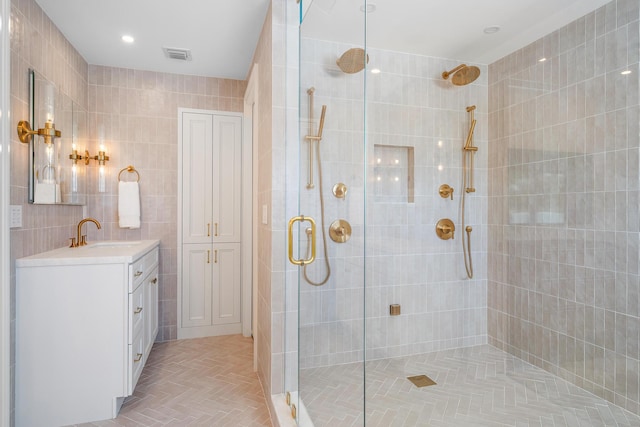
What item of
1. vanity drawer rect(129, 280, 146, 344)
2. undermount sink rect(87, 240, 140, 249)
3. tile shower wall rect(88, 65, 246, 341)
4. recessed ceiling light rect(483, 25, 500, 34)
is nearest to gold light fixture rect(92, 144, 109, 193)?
tile shower wall rect(88, 65, 246, 341)

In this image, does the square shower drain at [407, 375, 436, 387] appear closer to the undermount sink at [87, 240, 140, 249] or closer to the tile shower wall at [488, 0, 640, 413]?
the tile shower wall at [488, 0, 640, 413]

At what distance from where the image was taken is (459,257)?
1790 mm

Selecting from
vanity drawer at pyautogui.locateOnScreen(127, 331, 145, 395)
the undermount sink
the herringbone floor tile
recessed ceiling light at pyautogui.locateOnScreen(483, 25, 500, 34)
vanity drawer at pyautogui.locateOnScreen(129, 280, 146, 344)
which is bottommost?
the herringbone floor tile

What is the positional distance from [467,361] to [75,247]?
2851 mm

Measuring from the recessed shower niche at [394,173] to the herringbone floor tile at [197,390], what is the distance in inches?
61.3

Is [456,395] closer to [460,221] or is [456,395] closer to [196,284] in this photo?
[460,221]

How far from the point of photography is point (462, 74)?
1721 mm

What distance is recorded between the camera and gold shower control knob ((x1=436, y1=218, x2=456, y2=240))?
183 cm

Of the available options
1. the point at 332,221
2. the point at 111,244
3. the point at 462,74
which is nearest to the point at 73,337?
the point at 111,244

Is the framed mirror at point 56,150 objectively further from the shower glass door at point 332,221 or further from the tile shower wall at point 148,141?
the shower glass door at point 332,221

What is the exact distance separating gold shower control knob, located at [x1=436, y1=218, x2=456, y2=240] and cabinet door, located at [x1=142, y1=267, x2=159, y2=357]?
2156 millimetres

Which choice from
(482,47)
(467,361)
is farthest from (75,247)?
(482,47)

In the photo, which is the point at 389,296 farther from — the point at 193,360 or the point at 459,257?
the point at 193,360

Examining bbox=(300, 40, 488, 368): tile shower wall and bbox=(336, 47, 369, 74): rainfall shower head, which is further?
bbox=(300, 40, 488, 368): tile shower wall
